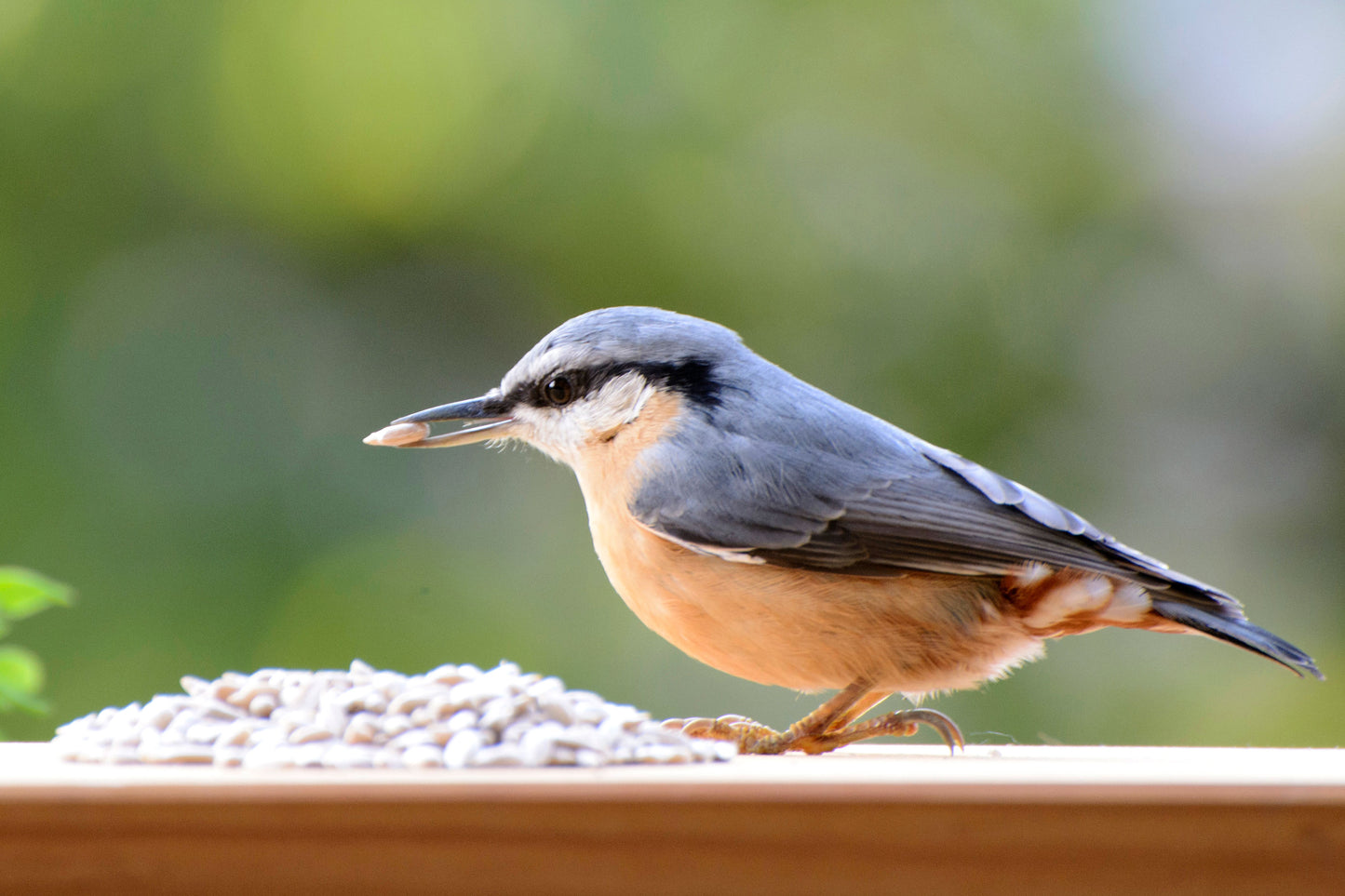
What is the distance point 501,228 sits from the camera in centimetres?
299

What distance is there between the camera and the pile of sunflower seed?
1.14 m

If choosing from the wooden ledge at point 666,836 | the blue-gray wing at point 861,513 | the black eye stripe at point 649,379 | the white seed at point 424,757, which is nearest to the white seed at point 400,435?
the black eye stripe at point 649,379

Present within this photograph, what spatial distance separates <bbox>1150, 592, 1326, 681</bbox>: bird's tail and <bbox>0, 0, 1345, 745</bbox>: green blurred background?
48.7 inches

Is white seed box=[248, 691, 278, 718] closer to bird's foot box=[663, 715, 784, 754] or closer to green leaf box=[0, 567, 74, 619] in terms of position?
green leaf box=[0, 567, 74, 619]

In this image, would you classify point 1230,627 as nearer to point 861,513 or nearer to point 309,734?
point 861,513

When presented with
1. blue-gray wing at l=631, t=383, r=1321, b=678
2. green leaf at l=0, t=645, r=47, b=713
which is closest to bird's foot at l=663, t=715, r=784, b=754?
blue-gray wing at l=631, t=383, r=1321, b=678

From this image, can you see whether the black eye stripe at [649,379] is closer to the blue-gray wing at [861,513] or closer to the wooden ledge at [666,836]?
the blue-gray wing at [861,513]

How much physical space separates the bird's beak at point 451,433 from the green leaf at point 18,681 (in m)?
0.56

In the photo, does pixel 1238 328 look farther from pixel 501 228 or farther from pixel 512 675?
pixel 512 675

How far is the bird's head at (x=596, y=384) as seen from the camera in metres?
1.76

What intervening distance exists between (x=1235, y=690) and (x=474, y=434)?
195 centimetres

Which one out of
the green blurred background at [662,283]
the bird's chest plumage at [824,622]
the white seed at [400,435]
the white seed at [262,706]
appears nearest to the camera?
the white seed at [262,706]

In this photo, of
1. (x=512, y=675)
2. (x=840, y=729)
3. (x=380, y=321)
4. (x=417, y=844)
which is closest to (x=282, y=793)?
(x=417, y=844)

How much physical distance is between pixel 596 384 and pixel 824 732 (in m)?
0.57
